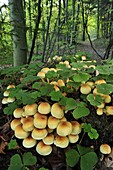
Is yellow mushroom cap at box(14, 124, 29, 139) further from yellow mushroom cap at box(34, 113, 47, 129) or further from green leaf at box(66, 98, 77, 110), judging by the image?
green leaf at box(66, 98, 77, 110)

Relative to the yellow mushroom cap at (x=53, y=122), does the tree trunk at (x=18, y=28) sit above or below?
above

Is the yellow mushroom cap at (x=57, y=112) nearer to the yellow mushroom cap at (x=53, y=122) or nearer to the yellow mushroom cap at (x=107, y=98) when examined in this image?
the yellow mushroom cap at (x=53, y=122)

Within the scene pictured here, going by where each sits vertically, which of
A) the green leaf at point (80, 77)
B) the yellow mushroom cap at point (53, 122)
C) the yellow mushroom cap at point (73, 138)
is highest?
the green leaf at point (80, 77)

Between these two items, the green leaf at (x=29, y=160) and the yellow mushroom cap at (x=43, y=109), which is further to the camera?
the yellow mushroom cap at (x=43, y=109)

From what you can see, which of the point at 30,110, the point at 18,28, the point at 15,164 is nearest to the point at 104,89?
the point at 30,110

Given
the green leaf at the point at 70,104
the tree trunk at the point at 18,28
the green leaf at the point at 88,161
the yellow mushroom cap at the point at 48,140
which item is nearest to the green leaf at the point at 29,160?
the yellow mushroom cap at the point at 48,140

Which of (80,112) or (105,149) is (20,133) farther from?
(105,149)
